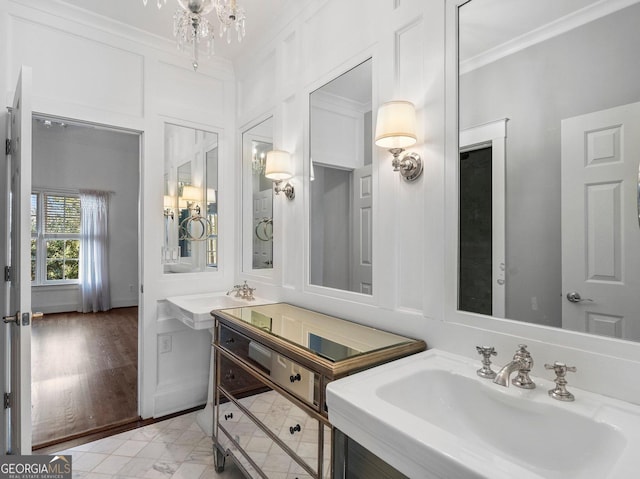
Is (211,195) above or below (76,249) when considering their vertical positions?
above

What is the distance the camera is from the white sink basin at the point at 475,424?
766mm

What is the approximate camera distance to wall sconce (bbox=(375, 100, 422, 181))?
1459 millimetres

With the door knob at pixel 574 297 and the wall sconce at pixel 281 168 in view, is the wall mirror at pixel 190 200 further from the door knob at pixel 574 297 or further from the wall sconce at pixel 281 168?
the door knob at pixel 574 297

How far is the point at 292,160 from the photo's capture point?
2.35m

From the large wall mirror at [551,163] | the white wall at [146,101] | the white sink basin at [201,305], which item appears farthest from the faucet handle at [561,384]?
the white wall at [146,101]

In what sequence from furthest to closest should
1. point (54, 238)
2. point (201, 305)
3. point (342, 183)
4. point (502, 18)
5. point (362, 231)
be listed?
point (54, 238)
point (201, 305)
point (342, 183)
point (362, 231)
point (502, 18)

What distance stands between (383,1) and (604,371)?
1776mm

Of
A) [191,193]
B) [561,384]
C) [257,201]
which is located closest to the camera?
[561,384]

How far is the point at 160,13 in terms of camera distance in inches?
94.3

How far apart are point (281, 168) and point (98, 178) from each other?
5.67m

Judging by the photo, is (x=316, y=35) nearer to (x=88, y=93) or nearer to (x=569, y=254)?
(x=88, y=93)

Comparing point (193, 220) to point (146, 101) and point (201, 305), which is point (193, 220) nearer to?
point (201, 305)

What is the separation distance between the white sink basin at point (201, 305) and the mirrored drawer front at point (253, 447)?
548 millimetres

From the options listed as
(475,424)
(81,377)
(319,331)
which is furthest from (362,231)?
(81,377)
